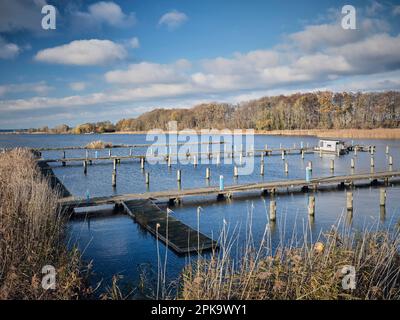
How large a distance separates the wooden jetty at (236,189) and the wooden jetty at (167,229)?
99 cm

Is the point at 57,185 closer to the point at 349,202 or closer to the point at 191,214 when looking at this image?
the point at 191,214

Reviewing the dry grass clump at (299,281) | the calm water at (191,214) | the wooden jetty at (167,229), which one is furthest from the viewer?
the wooden jetty at (167,229)

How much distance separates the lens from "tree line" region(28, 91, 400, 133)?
7950cm

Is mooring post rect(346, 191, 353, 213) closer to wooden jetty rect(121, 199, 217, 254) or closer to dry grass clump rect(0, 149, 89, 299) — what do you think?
wooden jetty rect(121, 199, 217, 254)

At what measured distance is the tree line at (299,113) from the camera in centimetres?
7950

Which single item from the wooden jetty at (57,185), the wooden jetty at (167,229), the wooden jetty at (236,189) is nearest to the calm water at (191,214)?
the wooden jetty at (167,229)

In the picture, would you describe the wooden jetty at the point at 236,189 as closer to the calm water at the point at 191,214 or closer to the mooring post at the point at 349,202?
the calm water at the point at 191,214

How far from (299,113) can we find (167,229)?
85.9 m

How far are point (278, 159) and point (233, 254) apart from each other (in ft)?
110

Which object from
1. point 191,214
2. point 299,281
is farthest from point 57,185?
point 299,281

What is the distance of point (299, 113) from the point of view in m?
92.2

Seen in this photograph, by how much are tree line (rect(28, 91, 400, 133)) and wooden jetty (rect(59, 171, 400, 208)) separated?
49165 millimetres

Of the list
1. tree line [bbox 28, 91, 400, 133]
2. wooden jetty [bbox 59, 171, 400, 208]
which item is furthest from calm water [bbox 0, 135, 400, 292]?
tree line [bbox 28, 91, 400, 133]
